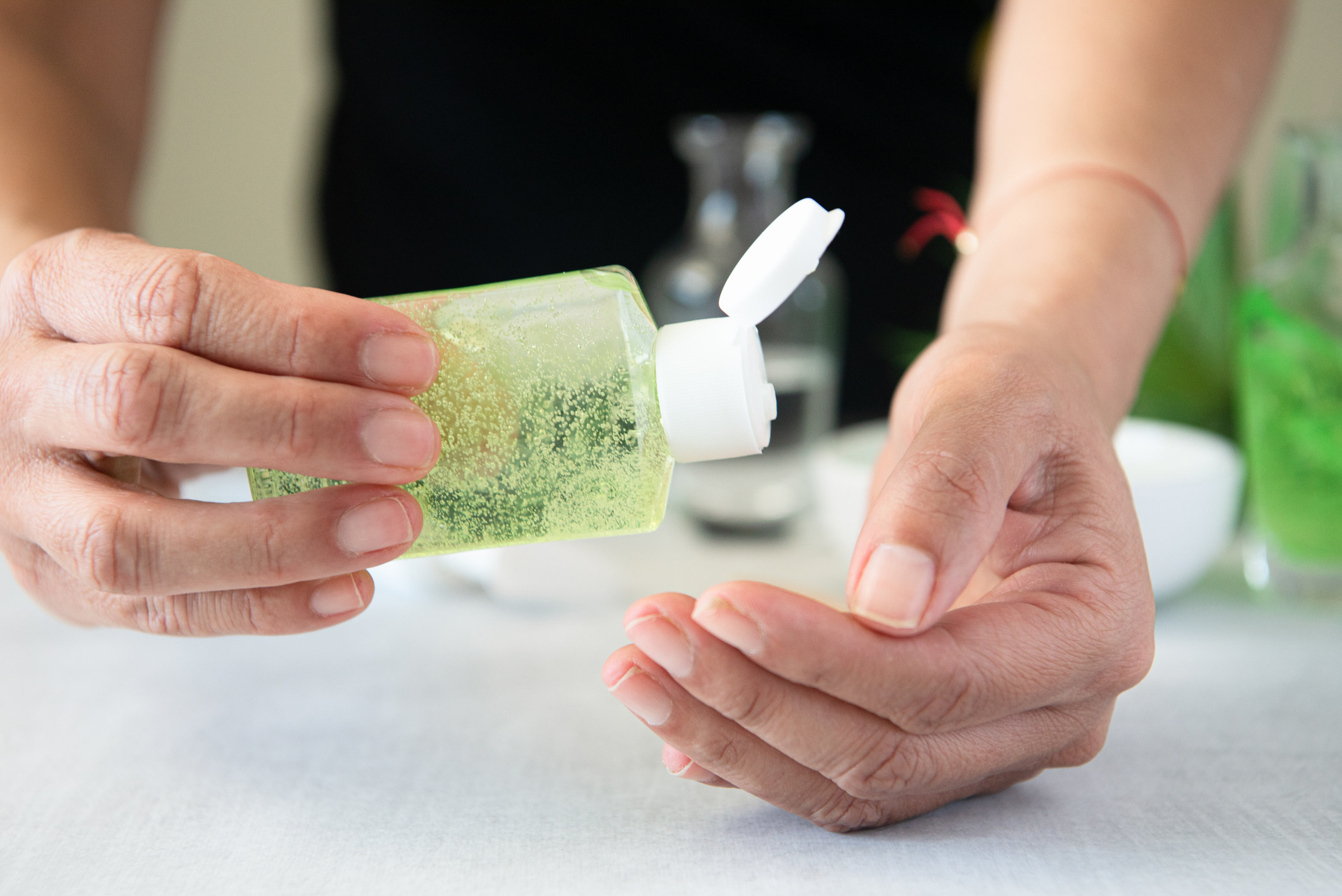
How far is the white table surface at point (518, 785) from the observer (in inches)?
16.3

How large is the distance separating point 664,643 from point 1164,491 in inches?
17.8

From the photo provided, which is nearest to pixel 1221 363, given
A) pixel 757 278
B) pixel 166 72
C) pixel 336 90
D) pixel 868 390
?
pixel 868 390

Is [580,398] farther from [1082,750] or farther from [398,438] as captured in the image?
[1082,750]

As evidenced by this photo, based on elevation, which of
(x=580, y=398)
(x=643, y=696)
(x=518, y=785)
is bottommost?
(x=518, y=785)

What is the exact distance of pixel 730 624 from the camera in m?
0.38

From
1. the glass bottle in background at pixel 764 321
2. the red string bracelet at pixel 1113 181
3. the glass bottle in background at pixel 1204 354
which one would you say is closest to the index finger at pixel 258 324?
the red string bracelet at pixel 1113 181

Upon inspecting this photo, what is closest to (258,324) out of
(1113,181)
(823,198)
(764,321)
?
(1113,181)

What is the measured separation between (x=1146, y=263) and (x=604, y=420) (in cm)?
39

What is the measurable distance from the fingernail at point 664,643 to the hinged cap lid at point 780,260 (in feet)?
0.43

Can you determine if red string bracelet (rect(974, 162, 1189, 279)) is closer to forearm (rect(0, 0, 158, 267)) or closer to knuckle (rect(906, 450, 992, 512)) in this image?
knuckle (rect(906, 450, 992, 512))

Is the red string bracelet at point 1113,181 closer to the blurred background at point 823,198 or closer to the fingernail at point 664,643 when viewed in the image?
the blurred background at point 823,198

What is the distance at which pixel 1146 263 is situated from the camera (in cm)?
63

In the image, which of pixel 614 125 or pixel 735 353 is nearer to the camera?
pixel 735 353

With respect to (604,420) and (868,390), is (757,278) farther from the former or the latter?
(868,390)
